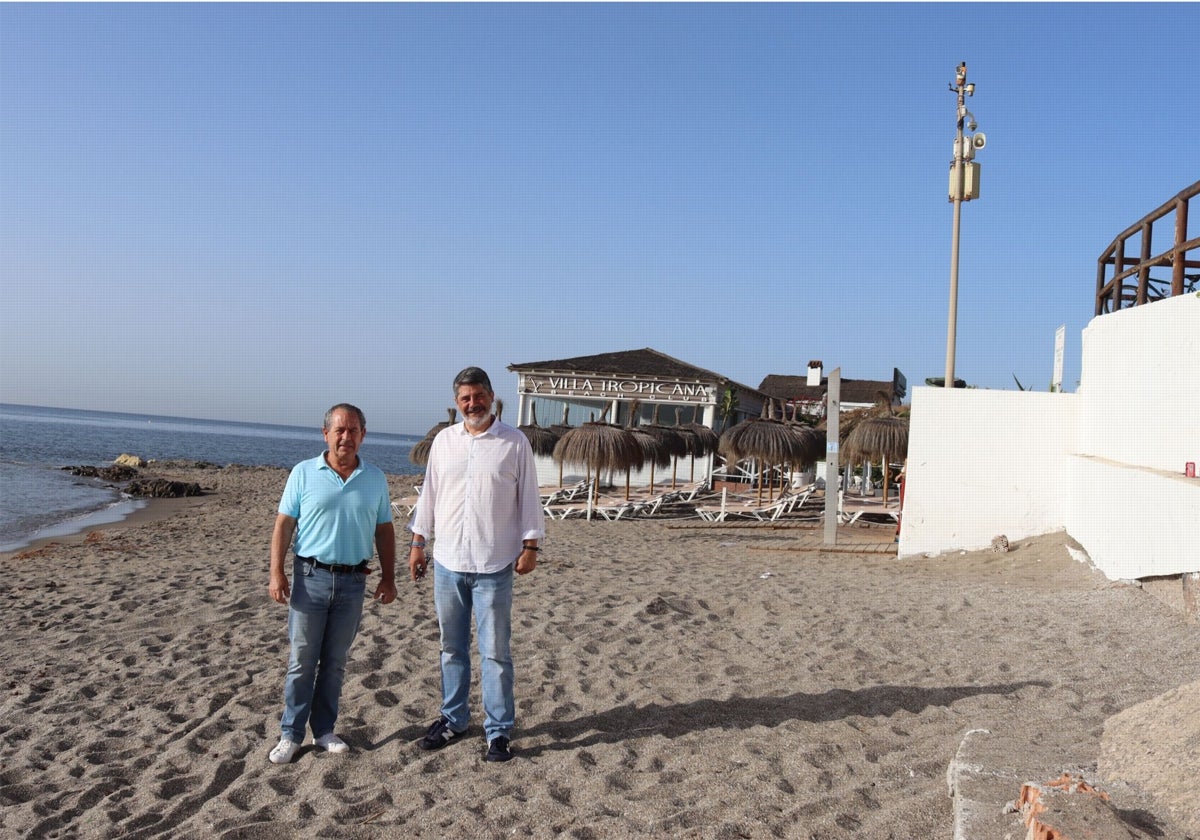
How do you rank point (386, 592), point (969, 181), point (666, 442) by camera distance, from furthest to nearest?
1. point (666, 442)
2. point (969, 181)
3. point (386, 592)

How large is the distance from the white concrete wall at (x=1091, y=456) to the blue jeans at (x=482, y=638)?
427 centimetres

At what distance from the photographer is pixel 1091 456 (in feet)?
27.4

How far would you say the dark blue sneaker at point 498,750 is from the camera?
12.1 feet

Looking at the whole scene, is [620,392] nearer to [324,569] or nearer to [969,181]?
[969,181]

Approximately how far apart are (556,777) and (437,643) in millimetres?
2332

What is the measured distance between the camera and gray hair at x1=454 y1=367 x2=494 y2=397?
12.5 feet

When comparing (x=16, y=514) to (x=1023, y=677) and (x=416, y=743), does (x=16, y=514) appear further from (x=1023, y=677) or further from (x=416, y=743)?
(x=1023, y=677)

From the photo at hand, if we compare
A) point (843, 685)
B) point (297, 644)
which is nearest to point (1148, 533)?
→ point (843, 685)

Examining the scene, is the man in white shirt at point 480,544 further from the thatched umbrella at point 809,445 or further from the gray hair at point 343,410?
the thatched umbrella at point 809,445

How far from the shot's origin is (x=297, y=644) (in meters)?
3.71

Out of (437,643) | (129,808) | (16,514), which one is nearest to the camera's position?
(129,808)

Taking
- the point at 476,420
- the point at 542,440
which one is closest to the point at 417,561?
the point at 476,420

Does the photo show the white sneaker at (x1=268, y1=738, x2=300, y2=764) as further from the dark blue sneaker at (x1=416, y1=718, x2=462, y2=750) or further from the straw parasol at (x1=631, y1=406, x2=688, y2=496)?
the straw parasol at (x1=631, y1=406, x2=688, y2=496)

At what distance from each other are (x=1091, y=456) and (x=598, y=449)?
31.2 ft
